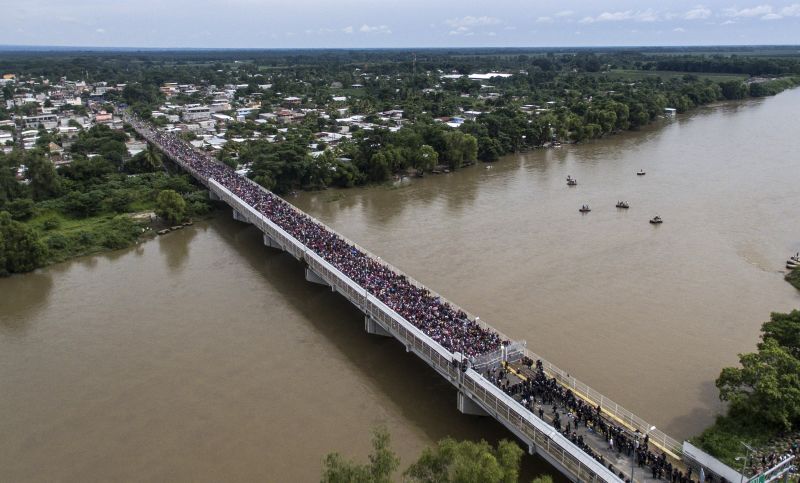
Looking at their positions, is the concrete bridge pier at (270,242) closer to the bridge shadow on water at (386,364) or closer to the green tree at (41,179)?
the bridge shadow on water at (386,364)

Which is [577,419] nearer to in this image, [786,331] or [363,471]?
[363,471]

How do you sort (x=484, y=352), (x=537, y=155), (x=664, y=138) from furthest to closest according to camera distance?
1. (x=664, y=138)
2. (x=537, y=155)
3. (x=484, y=352)

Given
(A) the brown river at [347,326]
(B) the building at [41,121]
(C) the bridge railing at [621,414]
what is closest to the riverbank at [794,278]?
(A) the brown river at [347,326]

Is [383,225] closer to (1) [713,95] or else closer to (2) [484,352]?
(2) [484,352]

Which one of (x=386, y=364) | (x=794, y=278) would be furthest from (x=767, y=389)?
(x=794, y=278)

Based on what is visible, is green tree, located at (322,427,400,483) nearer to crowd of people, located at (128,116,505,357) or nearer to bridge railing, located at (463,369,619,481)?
bridge railing, located at (463,369,619,481)

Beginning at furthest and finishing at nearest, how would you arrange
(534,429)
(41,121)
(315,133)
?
1. (41,121)
2. (315,133)
3. (534,429)

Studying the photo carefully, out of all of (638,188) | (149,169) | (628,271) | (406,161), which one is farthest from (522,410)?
(149,169)
